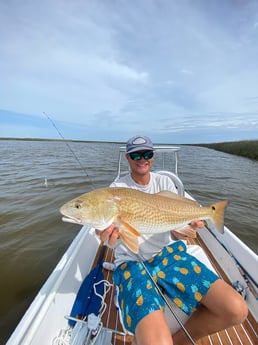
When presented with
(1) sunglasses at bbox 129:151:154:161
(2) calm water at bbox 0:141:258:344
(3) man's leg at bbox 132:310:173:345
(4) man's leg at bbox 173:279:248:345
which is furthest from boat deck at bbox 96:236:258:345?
(1) sunglasses at bbox 129:151:154:161

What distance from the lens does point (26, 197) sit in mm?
8977

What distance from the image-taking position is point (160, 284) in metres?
2.21

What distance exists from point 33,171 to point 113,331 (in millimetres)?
13782

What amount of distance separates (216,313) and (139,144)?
1957 millimetres

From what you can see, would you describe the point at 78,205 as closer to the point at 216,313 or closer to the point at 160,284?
the point at 160,284

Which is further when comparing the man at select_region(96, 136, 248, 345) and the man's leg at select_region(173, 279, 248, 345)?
the man's leg at select_region(173, 279, 248, 345)

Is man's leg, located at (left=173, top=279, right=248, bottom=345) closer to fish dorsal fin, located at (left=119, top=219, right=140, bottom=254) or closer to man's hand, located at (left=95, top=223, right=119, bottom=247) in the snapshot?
fish dorsal fin, located at (left=119, top=219, right=140, bottom=254)

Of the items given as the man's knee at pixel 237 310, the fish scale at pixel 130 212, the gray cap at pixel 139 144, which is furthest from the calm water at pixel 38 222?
the man's knee at pixel 237 310

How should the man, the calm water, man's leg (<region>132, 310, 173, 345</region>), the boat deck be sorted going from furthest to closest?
1. the calm water
2. the boat deck
3. the man
4. man's leg (<region>132, 310, 173, 345</region>)

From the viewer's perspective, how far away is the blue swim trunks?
6.17 ft

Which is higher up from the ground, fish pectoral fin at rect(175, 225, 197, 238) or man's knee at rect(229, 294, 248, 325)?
fish pectoral fin at rect(175, 225, 197, 238)

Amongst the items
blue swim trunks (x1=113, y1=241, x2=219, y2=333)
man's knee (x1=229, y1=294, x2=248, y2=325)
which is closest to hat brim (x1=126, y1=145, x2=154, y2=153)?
blue swim trunks (x1=113, y1=241, x2=219, y2=333)

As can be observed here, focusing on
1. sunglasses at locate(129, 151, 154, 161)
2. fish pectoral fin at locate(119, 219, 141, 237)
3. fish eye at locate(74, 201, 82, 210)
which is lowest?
fish pectoral fin at locate(119, 219, 141, 237)

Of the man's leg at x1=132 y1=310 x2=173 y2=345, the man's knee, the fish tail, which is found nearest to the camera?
the man's leg at x1=132 y1=310 x2=173 y2=345
